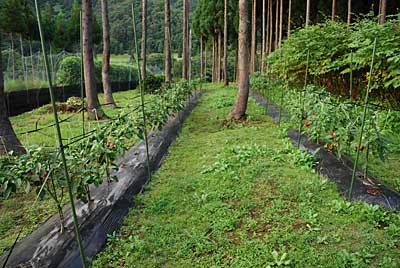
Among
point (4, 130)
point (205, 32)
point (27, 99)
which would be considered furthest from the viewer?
point (205, 32)

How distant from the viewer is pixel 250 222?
9.52ft

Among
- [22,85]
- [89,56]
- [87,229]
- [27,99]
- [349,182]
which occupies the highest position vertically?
[89,56]

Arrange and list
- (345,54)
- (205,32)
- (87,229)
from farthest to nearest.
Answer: (205,32)
(345,54)
(87,229)

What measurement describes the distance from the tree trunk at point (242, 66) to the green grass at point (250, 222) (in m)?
2.62

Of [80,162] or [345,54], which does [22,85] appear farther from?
[345,54]

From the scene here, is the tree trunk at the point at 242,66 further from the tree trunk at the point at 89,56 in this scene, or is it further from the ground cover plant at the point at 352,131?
A: the tree trunk at the point at 89,56

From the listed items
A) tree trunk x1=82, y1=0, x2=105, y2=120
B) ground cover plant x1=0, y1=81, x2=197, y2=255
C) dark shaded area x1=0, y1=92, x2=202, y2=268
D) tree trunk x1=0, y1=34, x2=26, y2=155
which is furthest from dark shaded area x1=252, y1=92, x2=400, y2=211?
tree trunk x1=82, y1=0, x2=105, y2=120

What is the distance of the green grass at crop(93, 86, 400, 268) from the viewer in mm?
2410

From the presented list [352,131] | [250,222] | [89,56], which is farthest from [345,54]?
[89,56]

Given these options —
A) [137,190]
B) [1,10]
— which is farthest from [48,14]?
[137,190]

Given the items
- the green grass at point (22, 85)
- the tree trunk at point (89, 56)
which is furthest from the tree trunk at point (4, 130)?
the green grass at point (22, 85)

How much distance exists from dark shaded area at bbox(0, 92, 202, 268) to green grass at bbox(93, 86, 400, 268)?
14 centimetres

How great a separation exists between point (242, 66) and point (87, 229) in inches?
197

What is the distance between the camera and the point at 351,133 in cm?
347
